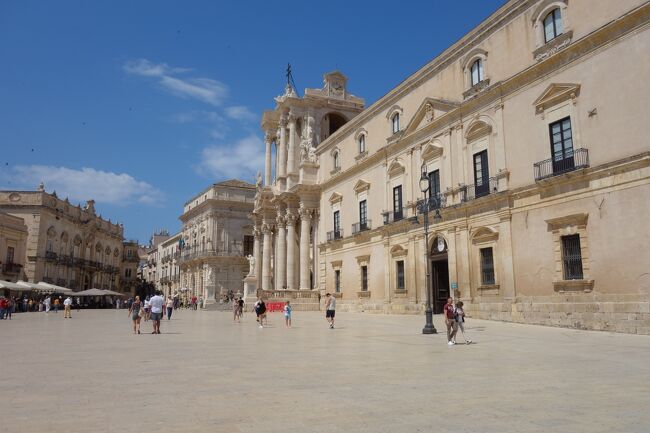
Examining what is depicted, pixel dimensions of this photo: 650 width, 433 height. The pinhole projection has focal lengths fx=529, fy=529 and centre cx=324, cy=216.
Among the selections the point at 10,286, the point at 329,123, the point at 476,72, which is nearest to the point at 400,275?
the point at 476,72

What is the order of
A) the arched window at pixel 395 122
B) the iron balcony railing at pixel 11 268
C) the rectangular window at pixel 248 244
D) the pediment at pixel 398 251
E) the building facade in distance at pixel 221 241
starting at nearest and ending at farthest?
the pediment at pixel 398 251 < the arched window at pixel 395 122 < the iron balcony railing at pixel 11 268 < the building facade in distance at pixel 221 241 < the rectangular window at pixel 248 244

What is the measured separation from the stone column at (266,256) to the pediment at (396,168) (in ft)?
60.3

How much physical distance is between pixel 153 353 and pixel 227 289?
48.9 m

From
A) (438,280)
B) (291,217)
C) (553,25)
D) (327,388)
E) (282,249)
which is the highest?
(553,25)

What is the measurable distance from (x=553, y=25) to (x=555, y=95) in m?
2.67

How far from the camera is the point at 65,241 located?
5694 cm

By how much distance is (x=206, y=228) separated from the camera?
61.8 m

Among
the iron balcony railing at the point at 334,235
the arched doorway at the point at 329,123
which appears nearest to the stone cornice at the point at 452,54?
the iron balcony railing at the point at 334,235

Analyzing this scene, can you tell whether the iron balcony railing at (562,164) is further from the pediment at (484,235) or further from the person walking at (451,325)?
the person walking at (451,325)

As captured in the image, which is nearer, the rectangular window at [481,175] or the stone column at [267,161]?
the rectangular window at [481,175]

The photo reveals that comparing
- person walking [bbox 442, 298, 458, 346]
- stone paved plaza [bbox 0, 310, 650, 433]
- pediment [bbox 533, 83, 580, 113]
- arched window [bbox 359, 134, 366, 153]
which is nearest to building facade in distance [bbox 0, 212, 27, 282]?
arched window [bbox 359, 134, 366, 153]

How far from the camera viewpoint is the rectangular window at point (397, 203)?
28000 mm

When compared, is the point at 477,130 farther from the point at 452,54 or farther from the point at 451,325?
the point at 451,325

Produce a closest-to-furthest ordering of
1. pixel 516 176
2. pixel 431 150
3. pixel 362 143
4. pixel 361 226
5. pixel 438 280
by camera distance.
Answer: pixel 516 176
pixel 431 150
pixel 438 280
pixel 361 226
pixel 362 143
